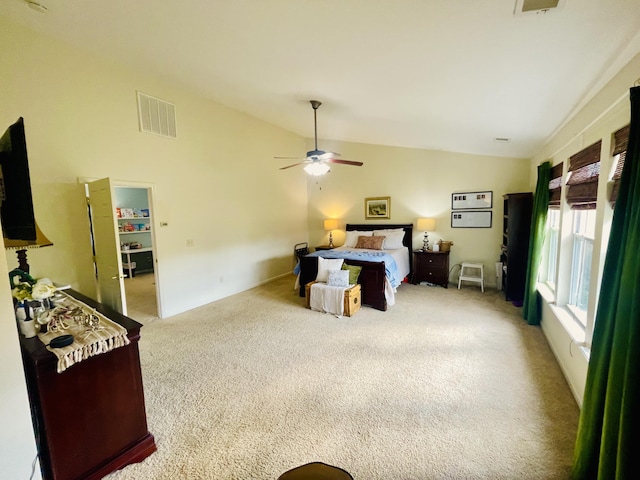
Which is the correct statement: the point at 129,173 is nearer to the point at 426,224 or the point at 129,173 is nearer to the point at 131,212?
the point at 131,212

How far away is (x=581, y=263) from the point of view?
8.79 ft

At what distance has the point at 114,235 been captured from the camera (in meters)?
2.80

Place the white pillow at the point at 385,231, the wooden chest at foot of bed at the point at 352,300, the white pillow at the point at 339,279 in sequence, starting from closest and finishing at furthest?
the wooden chest at foot of bed at the point at 352,300, the white pillow at the point at 339,279, the white pillow at the point at 385,231

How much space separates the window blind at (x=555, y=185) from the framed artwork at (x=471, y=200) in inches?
74.8

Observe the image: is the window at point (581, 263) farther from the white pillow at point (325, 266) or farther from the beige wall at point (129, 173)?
the beige wall at point (129, 173)

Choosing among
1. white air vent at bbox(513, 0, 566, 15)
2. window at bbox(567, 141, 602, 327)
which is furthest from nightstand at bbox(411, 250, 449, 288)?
white air vent at bbox(513, 0, 566, 15)

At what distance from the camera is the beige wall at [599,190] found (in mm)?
1682

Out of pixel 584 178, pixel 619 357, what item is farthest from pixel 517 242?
pixel 619 357

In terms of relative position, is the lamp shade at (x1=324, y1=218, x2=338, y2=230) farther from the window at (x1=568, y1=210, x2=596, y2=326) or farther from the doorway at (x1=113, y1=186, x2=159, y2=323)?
the window at (x1=568, y1=210, x2=596, y2=326)

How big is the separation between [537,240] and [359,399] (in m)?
2.99

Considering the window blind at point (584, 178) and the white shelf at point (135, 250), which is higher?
the window blind at point (584, 178)

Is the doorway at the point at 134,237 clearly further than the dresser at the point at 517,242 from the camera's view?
Yes

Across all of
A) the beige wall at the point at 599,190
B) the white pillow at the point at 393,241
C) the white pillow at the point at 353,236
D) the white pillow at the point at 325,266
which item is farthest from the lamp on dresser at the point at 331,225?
the beige wall at the point at 599,190

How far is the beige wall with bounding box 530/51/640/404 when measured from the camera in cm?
168
